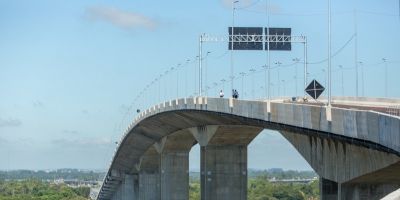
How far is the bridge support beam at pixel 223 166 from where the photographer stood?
7019 centimetres

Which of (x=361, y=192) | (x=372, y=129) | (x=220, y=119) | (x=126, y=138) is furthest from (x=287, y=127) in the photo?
(x=126, y=138)

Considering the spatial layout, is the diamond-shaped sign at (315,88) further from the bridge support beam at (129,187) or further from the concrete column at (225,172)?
the bridge support beam at (129,187)

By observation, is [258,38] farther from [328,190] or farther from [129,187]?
[129,187]

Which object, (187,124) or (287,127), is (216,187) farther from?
(287,127)

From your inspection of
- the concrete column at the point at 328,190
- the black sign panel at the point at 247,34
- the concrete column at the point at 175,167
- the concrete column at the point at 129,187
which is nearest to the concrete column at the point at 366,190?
the concrete column at the point at 328,190

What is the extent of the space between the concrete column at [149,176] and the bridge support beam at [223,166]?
33.8 metres

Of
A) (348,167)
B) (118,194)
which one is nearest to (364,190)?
(348,167)

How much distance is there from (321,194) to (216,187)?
836 inches

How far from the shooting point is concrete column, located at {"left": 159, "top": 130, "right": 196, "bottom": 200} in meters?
89.1

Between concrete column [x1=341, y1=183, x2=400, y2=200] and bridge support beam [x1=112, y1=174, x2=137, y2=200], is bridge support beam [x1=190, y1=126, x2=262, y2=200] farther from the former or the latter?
bridge support beam [x1=112, y1=174, x2=137, y2=200]

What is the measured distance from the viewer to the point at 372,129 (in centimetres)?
3500

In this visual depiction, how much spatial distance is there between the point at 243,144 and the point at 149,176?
137ft

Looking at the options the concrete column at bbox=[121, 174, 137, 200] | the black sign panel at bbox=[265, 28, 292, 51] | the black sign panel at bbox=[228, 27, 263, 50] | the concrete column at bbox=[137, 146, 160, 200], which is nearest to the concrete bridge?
the concrete column at bbox=[121, 174, 137, 200]

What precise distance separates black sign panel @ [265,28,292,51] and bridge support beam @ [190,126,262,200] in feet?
24.6
